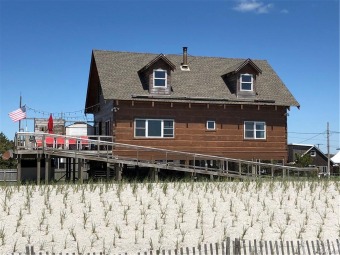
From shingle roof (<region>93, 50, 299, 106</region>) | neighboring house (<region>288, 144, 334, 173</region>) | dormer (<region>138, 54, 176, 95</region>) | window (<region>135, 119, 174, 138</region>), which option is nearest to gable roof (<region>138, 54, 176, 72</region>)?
dormer (<region>138, 54, 176, 95</region>)

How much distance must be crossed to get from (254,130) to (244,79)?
11.9 feet

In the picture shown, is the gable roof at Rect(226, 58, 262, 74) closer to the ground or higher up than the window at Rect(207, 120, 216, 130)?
higher up

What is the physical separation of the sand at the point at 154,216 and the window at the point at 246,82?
12653mm

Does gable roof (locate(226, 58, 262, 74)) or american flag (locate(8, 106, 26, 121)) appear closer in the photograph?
american flag (locate(8, 106, 26, 121))

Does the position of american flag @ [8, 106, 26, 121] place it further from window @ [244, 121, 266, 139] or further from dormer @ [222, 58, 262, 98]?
window @ [244, 121, 266, 139]

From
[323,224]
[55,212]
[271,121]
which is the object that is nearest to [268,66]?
[271,121]

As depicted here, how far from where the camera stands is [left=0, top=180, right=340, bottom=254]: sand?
51.1 ft

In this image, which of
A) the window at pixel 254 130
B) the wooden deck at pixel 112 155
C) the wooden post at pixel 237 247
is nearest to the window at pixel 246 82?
the window at pixel 254 130

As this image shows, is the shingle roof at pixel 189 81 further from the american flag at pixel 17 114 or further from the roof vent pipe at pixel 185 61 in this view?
the american flag at pixel 17 114

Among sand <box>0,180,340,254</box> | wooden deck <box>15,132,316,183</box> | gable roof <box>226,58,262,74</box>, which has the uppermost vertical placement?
gable roof <box>226,58,262,74</box>

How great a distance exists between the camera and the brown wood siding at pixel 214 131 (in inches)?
1248

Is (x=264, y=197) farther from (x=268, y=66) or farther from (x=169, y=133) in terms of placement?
(x=268, y=66)

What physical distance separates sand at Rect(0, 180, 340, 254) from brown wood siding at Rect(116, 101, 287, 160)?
931 cm

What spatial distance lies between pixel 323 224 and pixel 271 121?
17216 millimetres
